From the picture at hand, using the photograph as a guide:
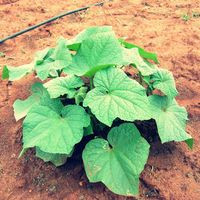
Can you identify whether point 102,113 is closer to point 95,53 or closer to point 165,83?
point 95,53

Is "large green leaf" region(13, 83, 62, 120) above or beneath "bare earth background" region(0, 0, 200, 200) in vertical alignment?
above

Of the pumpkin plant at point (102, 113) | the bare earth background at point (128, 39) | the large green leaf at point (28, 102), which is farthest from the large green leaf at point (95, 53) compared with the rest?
the bare earth background at point (128, 39)

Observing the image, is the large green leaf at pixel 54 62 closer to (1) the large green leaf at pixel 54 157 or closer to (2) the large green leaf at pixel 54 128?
(2) the large green leaf at pixel 54 128

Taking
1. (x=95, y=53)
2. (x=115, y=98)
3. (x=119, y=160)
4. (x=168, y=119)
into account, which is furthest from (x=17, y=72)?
(x=168, y=119)

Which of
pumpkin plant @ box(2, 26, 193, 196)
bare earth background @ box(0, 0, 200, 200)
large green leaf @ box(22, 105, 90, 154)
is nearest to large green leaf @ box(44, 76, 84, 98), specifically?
pumpkin plant @ box(2, 26, 193, 196)

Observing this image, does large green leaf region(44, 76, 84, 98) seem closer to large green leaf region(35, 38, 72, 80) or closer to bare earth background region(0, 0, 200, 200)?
large green leaf region(35, 38, 72, 80)

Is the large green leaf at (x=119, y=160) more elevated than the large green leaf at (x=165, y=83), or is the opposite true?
the large green leaf at (x=165, y=83)
